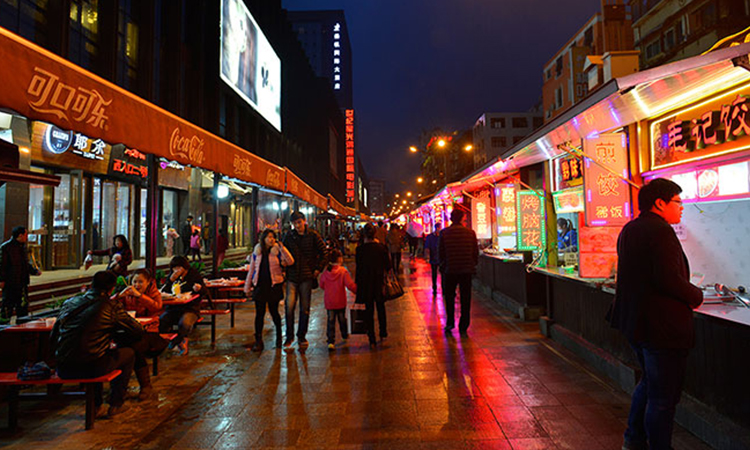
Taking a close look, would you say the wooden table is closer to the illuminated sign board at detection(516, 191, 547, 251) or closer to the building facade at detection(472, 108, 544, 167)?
the illuminated sign board at detection(516, 191, 547, 251)

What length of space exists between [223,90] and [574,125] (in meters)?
18.7

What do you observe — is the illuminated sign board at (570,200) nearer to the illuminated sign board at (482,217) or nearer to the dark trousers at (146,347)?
the illuminated sign board at (482,217)

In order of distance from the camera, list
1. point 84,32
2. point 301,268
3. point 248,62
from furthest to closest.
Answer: point 248,62
point 84,32
point 301,268

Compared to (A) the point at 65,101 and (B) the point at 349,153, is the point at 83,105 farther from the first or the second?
(B) the point at 349,153

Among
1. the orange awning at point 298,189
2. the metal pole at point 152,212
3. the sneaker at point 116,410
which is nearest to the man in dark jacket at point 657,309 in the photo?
the sneaker at point 116,410

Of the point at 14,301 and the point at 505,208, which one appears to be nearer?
the point at 14,301

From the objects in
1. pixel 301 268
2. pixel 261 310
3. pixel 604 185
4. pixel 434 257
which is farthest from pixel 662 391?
pixel 434 257

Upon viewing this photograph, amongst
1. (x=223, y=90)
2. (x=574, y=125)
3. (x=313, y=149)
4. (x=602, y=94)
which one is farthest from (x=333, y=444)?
(x=313, y=149)

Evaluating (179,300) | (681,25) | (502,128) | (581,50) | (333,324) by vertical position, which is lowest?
(333,324)

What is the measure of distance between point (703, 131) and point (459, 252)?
3567 mm

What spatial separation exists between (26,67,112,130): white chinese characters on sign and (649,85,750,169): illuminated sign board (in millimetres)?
6080

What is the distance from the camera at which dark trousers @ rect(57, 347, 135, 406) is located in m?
3.69

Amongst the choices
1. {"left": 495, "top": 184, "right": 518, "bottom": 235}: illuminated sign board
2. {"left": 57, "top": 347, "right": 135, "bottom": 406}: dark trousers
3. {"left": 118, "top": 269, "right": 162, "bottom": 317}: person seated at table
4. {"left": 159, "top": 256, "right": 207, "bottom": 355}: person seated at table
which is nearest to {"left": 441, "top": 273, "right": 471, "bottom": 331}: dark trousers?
{"left": 495, "top": 184, "right": 518, "bottom": 235}: illuminated sign board

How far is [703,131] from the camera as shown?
4.56 meters
